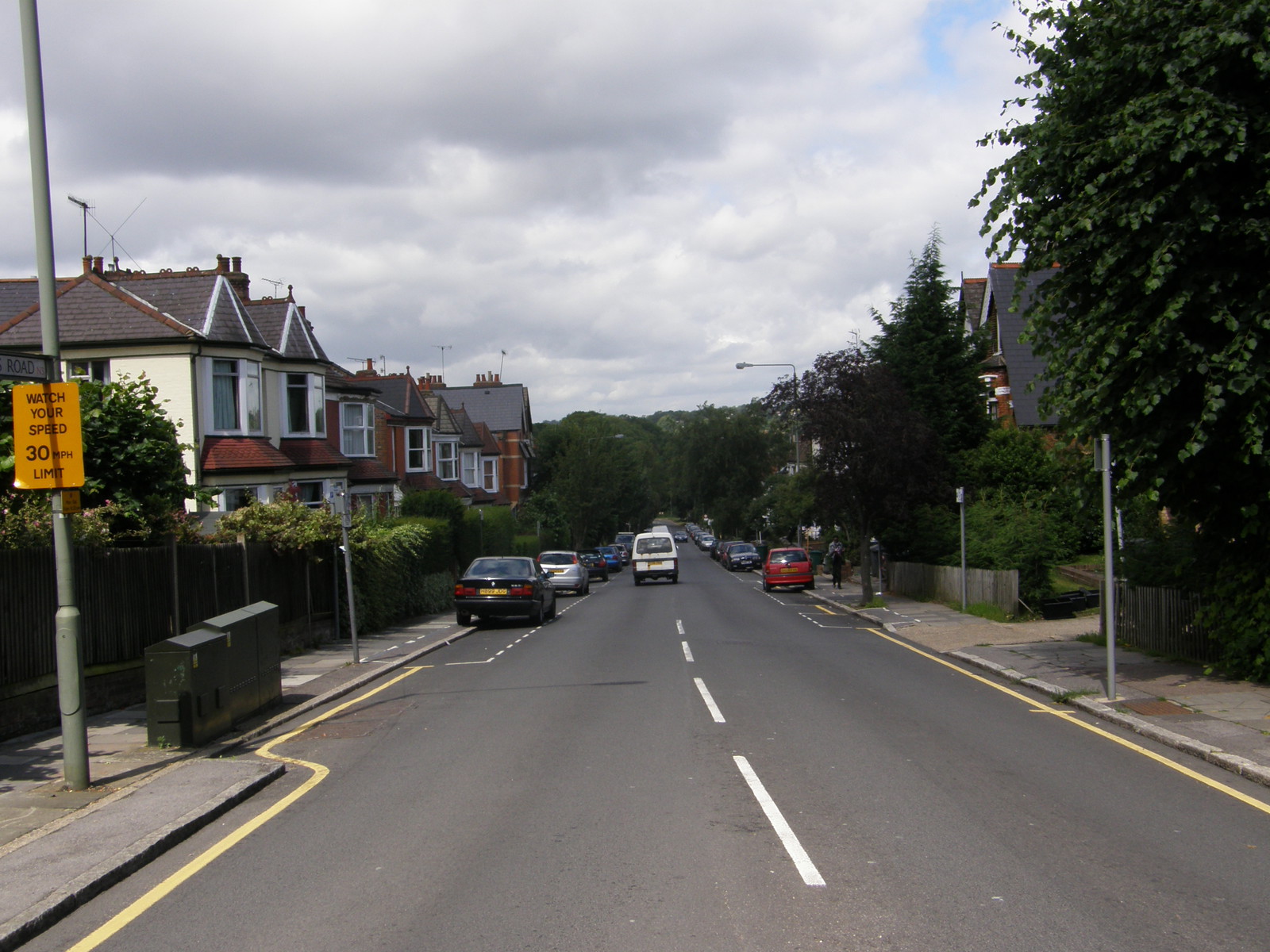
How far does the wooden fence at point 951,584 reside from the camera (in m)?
22.8

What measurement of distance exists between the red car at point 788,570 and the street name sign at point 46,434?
1224 inches

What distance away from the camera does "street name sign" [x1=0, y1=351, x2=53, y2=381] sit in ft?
25.3

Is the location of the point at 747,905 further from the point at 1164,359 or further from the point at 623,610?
the point at 623,610

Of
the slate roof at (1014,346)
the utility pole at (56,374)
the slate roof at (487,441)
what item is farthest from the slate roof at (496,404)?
the utility pole at (56,374)

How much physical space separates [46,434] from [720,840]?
605 cm

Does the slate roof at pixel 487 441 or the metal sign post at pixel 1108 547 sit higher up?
the slate roof at pixel 487 441

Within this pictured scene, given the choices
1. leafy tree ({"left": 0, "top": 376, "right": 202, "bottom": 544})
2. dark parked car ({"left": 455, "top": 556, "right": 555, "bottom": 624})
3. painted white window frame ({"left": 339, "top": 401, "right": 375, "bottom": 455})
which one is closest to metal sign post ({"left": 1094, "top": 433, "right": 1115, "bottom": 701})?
leafy tree ({"left": 0, "top": 376, "right": 202, "bottom": 544})

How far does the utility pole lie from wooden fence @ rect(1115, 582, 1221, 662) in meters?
13.0

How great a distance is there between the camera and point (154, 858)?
257 inches

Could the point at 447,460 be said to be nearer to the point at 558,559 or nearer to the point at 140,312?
the point at 558,559

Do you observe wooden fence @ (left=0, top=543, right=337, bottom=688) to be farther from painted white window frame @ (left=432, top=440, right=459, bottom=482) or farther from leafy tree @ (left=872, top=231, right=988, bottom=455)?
painted white window frame @ (left=432, top=440, right=459, bottom=482)

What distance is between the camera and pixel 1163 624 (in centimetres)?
1509

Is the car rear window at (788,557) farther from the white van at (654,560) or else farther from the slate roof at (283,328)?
the slate roof at (283,328)

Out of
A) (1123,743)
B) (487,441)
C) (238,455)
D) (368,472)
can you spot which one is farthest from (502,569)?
(487,441)
